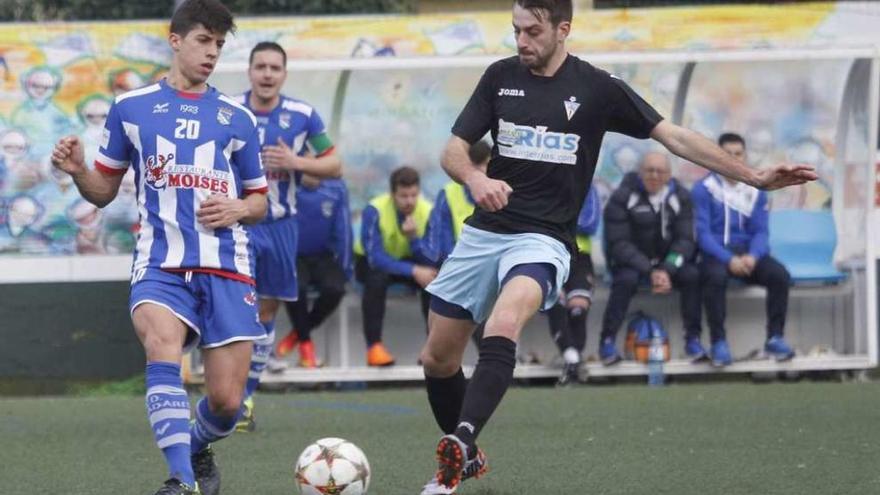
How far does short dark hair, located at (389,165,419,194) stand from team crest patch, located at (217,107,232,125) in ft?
18.3

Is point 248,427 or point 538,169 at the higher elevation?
point 538,169

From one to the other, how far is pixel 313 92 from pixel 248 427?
4.13 metres

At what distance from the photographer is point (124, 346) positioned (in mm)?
12141

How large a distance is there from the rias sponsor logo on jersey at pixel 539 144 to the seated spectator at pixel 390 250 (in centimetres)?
540

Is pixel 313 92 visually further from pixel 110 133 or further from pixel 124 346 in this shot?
pixel 110 133

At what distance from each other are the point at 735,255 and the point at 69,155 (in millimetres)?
6910

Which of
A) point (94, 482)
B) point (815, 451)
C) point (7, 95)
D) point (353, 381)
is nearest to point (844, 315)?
point (353, 381)

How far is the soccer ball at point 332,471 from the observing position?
601 centimetres

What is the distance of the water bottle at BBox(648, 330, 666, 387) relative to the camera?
39.4 ft

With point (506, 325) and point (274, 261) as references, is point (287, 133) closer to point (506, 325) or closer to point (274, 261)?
point (274, 261)

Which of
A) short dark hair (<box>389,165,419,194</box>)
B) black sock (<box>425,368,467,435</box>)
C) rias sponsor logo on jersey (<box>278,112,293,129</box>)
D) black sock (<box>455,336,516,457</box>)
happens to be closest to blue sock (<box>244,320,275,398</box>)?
rias sponsor logo on jersey (<box>278,112,293,129</box>)

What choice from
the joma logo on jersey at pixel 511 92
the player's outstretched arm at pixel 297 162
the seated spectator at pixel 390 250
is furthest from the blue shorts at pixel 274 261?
the seated spectator at pixel 390 250

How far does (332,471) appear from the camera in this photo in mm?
6031

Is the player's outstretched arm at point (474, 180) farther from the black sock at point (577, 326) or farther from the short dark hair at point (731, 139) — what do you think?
the short dark hair at point (731, 139)
